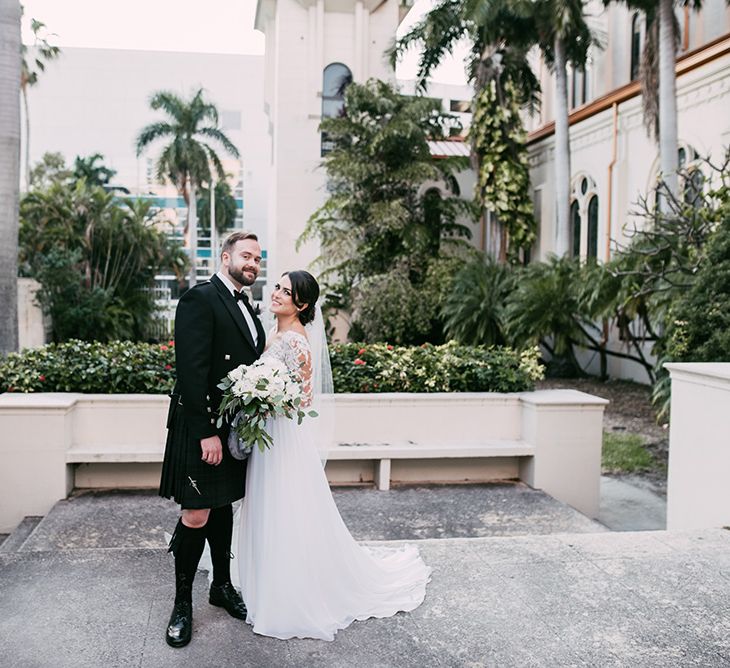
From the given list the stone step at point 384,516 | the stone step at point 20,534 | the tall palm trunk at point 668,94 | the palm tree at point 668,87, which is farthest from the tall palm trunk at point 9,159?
the tall palm trunk at point 668,94

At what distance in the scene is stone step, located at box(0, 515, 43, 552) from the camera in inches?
→ 243

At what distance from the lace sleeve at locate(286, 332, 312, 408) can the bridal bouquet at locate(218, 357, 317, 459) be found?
0.19 m

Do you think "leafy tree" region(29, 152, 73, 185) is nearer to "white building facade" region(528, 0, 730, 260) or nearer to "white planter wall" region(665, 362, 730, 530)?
"white building facade" region(528, 0, 730, 260)

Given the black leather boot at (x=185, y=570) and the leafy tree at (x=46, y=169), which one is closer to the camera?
the black leather boot at (x=185, y=570)

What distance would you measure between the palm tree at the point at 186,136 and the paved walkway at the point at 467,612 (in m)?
42.8

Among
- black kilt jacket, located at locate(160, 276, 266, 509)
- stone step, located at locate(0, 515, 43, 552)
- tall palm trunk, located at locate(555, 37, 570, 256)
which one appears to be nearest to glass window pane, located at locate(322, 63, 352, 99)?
tall palm trunk, located at locate(555, 37, 570, 256)

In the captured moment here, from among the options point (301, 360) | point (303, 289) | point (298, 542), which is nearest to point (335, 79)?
point (303, 289)

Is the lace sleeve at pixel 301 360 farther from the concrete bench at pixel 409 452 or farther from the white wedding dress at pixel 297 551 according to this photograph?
the concrete bench at pixel 409 452

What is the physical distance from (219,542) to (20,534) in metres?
3.16

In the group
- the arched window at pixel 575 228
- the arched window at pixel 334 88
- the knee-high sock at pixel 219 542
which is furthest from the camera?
the arched window at pixel 334 88

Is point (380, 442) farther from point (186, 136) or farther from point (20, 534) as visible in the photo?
point (186, 136)

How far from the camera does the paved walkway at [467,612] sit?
11.8ft

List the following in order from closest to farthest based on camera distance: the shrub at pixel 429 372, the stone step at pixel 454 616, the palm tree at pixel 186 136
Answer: the stone step at pixel 454 616
the shrub at pixel 429 372
the palm tree at pixel 186 136

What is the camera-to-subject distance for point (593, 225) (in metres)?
23.5
